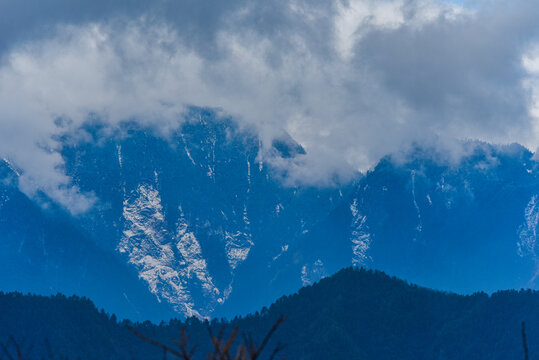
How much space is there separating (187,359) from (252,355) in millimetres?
878

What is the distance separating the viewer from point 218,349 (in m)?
14.3

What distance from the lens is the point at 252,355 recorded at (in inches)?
539

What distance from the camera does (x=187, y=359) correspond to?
13.7m

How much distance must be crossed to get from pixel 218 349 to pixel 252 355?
0.78 m

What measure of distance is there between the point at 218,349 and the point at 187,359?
70 cm
